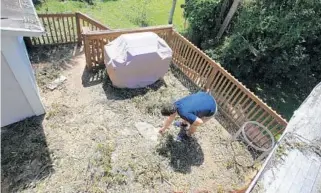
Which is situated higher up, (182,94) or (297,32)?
(297,32)

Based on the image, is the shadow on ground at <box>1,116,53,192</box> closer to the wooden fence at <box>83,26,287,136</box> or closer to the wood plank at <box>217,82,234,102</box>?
the wooden fence at <box>83,26,287,136</box>

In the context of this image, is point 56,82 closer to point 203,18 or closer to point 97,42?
point 97,42

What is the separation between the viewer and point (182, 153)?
5859 mm

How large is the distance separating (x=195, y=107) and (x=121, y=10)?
9599 mm

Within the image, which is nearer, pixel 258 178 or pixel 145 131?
pixel 258 178

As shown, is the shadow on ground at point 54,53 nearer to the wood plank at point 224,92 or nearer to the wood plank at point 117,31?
the wood plank at point 117,31

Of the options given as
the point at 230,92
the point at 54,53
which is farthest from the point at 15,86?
the point at 230,92

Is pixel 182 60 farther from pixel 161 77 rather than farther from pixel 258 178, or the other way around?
pixel 258 178

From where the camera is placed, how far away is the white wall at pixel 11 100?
5031mm

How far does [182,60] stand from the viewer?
7980 mm

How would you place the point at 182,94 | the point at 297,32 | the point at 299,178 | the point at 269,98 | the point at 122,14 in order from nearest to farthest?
the point at 299,178 < the point at 182,94 < the point at 297,32 < the point at 269,98 < the point at 122,14

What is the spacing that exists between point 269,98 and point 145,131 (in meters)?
5.36

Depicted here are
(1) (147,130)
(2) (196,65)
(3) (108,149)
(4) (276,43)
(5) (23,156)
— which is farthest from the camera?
(4) (276,43)

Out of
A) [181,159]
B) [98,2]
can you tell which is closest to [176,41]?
[181,159]
